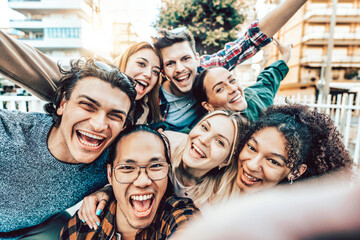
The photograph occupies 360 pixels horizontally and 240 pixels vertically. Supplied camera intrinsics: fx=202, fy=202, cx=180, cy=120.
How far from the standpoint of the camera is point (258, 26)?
2541 millimetres

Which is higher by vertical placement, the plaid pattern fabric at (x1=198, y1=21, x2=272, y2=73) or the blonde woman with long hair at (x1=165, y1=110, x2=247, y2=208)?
the plaid pattern fabric at (x1=198, y1=21, x2=272, y2=73)

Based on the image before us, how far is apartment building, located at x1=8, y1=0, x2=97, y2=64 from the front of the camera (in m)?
24.1

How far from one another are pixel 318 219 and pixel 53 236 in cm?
227

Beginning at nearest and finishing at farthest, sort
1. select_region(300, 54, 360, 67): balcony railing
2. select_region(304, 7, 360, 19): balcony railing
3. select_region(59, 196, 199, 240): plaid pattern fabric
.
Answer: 1. select_region(59, 196, 199, 240): plaid pattern fabric
2. select_region(304, 7, 360, 19): balcony railing
3. select_region(300, 54, 360, 67): balcony railing

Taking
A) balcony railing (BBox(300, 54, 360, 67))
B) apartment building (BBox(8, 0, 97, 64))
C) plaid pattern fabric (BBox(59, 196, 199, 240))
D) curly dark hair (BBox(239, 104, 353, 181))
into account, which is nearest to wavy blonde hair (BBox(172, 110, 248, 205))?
curly dark hair (BBox(239, 104, 353, 181))

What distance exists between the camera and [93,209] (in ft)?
5.11

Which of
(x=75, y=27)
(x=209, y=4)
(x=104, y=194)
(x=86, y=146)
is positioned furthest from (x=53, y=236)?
(x=75, y=27)

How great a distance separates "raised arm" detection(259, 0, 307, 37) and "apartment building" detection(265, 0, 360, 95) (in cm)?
1467

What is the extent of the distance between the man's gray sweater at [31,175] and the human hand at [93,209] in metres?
0.21

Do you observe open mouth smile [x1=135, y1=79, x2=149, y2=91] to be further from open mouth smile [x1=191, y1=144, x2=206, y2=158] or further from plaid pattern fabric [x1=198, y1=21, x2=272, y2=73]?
plaid pattern fabric [x1=198, y1=21, x2=272, y2=73]

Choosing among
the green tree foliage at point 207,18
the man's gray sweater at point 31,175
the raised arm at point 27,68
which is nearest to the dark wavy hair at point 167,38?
the raised arm at point 27,68

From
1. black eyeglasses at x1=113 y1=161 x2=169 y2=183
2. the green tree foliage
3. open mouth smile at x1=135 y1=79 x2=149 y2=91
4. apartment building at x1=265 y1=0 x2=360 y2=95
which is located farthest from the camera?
apartment building at x1=265 y1=0 x2=360 y2=95

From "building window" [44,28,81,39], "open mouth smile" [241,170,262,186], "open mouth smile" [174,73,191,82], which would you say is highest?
"building window" [44,28,81,39]

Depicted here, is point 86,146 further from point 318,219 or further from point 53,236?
point 318,219
